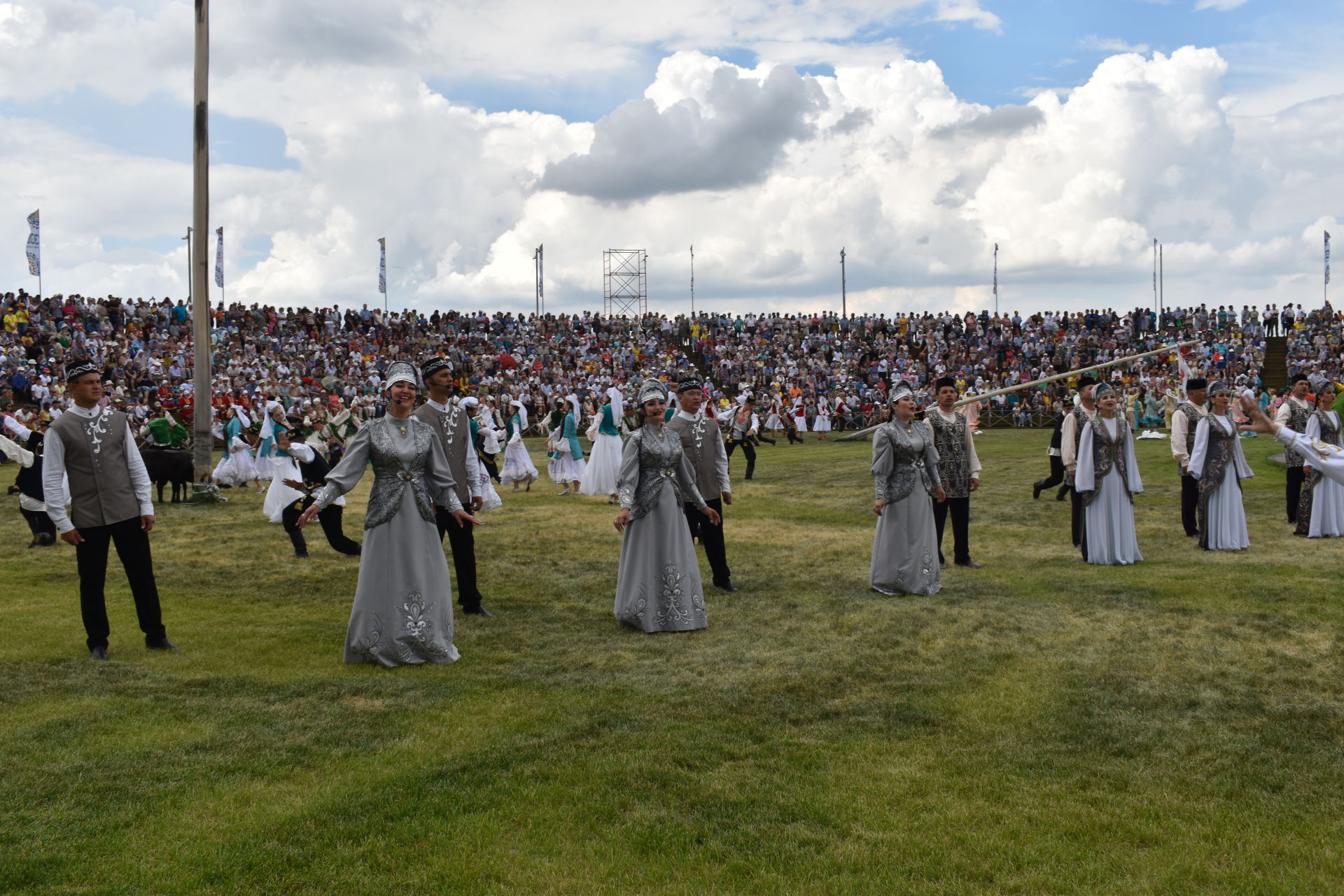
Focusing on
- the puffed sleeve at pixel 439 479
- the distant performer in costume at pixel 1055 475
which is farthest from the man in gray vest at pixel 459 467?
the distant performer in costume at pixel 1055 475

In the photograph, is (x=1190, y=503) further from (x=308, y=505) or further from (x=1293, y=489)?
(x=308, y=505)

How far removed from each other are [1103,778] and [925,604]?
4.09 metres

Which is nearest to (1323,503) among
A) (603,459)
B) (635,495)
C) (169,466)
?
(635,495)

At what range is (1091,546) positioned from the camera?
11.0 meters

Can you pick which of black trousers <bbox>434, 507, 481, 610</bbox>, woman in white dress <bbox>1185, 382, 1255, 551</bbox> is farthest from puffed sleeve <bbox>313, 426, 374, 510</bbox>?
woman in white dress <bbox>1185, 382, 1255, 551</bbox>

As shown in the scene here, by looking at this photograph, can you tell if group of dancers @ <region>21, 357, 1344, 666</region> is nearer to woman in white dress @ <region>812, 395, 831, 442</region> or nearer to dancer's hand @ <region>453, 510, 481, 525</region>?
dancer's hand @ <region>453, 510, 481, 525</region>

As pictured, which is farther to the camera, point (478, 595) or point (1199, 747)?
point (478, 595)

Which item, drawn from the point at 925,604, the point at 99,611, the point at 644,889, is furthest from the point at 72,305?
the point at 644,889

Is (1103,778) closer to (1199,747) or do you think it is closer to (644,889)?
(1199,747)

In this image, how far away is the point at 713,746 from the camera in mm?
5438

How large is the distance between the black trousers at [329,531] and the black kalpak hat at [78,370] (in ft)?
15.1

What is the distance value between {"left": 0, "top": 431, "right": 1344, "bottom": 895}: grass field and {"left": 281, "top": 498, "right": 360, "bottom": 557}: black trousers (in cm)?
184

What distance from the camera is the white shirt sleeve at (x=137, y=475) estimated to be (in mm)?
7562

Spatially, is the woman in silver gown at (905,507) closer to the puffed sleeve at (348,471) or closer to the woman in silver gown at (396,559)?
the woman in silver gown at (396,559)
